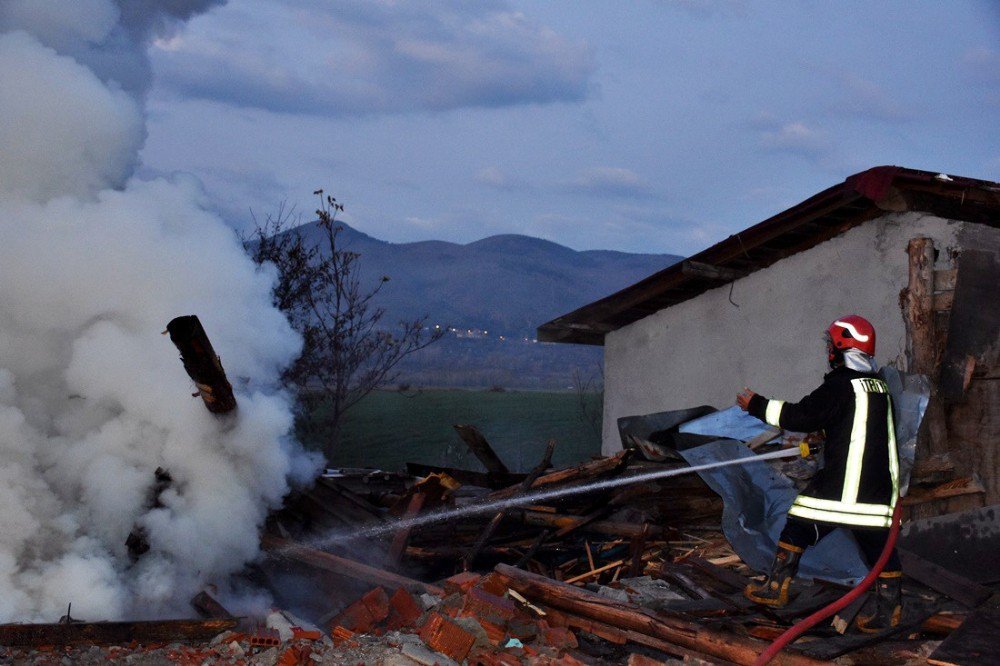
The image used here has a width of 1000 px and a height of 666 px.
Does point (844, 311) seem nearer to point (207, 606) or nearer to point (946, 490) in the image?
point (946, 490)

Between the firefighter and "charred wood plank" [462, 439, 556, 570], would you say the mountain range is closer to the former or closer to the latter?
"charred wood plank" [462, 439, 556, 570]

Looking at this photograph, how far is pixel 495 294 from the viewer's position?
145250mm

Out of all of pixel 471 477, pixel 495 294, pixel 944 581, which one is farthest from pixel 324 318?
pixel 495 294

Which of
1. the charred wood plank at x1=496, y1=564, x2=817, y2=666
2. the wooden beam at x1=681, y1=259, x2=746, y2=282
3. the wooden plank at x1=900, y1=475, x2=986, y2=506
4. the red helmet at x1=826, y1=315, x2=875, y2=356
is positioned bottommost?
the charred wood plank at x1=496, y1=564, x2=817, y2=666

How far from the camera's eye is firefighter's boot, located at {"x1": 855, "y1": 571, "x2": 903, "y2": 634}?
593cm

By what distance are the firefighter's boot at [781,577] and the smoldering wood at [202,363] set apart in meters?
4.45

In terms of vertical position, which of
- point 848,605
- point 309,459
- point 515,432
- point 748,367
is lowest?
point 515,432

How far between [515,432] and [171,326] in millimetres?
30833

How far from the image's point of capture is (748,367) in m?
11.1

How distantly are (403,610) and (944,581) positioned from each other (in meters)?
4.32

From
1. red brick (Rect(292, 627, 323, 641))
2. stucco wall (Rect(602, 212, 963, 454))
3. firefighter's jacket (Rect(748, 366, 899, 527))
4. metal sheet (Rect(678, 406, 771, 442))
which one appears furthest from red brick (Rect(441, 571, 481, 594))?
stucco wall (Rect(602, 212, 963, 454))

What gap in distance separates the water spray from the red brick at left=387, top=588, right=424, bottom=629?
1.44 metres

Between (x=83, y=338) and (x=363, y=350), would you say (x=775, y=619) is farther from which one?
(x=363, y=350)

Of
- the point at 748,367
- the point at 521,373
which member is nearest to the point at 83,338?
the point at 748,367
